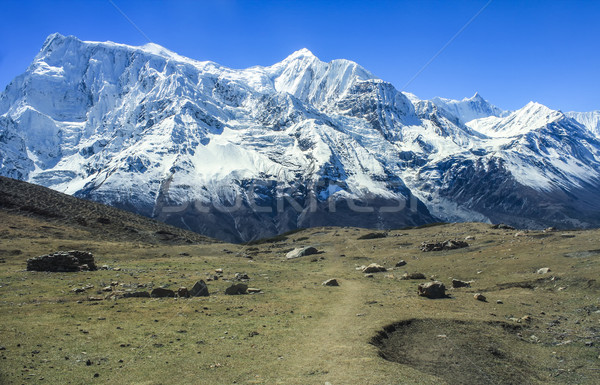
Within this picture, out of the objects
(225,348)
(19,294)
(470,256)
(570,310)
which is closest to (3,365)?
(225,348)

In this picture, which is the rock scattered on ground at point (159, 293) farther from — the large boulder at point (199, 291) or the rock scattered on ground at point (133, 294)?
the large boulder at point (199, 291)

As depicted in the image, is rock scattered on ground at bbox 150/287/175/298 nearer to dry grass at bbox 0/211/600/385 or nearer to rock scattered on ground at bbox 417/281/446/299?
dry grass at bbox 0/211/600/385

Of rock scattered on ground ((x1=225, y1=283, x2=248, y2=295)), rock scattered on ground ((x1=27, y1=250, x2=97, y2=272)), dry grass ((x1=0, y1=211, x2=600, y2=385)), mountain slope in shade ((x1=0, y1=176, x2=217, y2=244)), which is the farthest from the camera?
mountain slope in shade ((x1=0, y1=176, x2=217, y2=244))

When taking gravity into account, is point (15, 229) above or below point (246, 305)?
above

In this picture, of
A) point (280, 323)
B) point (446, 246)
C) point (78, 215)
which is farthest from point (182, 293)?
point (78, 215)

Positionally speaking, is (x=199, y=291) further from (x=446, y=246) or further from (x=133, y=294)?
(x=446, y=246)

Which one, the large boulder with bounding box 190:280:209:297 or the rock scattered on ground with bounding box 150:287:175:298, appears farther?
the large boulder with bounding box 190:280:209:297

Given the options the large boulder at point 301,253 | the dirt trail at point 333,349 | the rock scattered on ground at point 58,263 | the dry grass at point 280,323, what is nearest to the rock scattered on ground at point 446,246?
the dry grass at point 280,323

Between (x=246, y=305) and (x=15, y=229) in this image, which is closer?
(x=246, y=305)

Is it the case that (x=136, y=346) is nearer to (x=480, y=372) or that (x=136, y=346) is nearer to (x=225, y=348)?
(x=225, y=348)

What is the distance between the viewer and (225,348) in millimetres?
20750

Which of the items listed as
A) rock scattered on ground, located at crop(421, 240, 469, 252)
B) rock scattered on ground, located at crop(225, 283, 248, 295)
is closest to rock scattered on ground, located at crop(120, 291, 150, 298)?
rock scattered on ground, located at crop(225, 283, 248, 295)

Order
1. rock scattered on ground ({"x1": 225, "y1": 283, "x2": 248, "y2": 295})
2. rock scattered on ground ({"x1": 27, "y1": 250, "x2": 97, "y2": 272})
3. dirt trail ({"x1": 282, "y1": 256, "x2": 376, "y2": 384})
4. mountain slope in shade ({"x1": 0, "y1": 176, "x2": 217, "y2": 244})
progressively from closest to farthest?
dirt trail ({"x1": 282, "y1": 256, "x2": 376, "y2": 384})
rock scattered on ground ({"x1": 225, "y1": 283, "x2": 248, "y2": 295})
rock scattered on ground ({"x1": 27, "y1": 250, "x2": 97, "y2": 272})
mountain slope in shade ({"x1": 0, "y1": 176, "x2": 217, "y2": 244})

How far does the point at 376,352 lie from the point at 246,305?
40.2ft
